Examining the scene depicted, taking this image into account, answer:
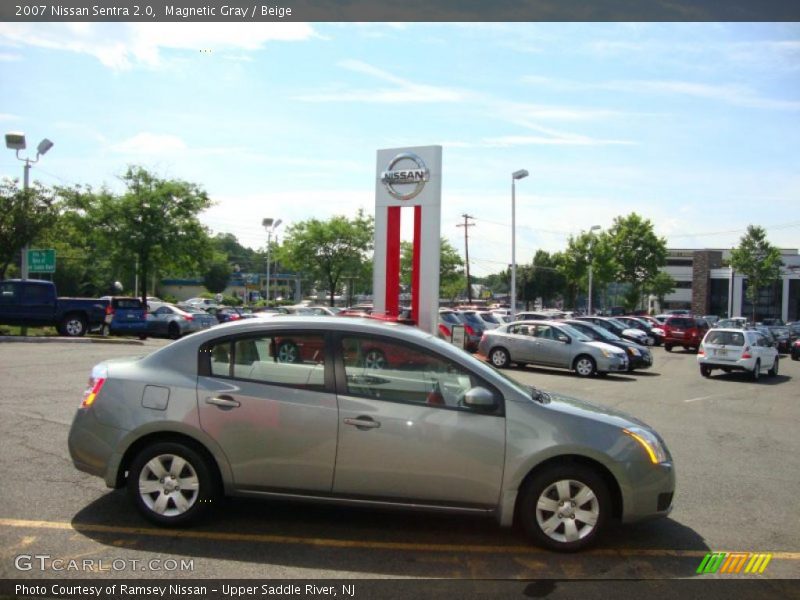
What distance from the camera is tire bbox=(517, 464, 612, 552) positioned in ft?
16.3

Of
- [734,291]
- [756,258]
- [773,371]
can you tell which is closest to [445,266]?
[756,258]

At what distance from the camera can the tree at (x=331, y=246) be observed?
44.4 m

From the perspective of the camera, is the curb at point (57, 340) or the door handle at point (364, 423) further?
the curb at point (57, 340)

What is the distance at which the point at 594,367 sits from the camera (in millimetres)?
19516

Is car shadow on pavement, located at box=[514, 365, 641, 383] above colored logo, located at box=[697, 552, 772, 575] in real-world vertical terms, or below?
below

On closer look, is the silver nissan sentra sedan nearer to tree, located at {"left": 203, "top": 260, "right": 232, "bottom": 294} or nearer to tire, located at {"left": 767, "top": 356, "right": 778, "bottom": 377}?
tire, located at {"left": 767, "top": 356, "right": 778, "bottom": 377}

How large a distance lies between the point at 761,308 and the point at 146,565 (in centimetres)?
8174

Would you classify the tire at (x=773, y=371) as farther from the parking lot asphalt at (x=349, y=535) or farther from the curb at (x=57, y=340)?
the curb at (x=57, y=340)

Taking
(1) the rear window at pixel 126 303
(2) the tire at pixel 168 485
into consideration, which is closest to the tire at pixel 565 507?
(2) the tire at pixel 168 485

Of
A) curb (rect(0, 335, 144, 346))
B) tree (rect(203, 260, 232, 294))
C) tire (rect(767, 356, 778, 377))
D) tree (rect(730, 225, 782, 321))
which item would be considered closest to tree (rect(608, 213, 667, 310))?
tree (rect(730, 225, 782, 321))

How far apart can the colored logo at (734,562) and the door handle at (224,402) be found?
3.48 metres

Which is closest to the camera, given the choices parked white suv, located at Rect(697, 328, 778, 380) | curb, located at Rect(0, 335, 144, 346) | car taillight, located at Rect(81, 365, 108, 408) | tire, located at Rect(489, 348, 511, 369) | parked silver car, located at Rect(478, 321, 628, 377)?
car taillight, located at Rect(81, 365, 108, 408)

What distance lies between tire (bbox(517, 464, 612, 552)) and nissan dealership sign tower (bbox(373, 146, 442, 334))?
11.2 meters

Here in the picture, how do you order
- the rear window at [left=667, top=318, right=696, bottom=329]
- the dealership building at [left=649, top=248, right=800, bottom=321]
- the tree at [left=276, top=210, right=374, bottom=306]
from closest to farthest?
1. the rear window at [left=667, top=318, right=696, bottom=329]
2. the tree at [left=276, top=210, right=374, bottom=306]
3. the dealership building at [left=649, top=248, right=800, bottom=321]
